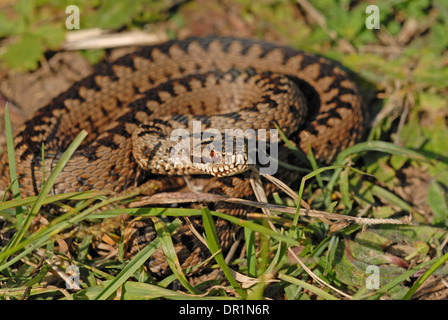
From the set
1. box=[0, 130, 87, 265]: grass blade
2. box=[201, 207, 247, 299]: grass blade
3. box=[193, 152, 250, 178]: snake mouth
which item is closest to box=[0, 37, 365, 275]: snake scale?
box=[193, 152, 250, 178]: snake mouth

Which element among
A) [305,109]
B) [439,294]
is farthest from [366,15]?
[439,294]

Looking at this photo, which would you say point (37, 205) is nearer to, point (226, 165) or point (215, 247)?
point (215, 247)

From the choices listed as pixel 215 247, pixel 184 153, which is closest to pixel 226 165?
pixel 184 153

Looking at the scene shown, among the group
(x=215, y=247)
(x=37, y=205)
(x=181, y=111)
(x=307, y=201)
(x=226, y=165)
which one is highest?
(x=181, y=111)

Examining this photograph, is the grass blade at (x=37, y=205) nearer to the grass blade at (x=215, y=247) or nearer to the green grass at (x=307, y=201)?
the green grass at (x=307, y=201)

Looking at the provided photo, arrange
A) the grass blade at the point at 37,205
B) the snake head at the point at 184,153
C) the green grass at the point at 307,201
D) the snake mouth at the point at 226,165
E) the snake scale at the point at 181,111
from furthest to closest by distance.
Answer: the snake scale at the point at 181,111 → the snake head at the point at 184,153 → the snake mouth at the point at 226,165 → the green grass at the point at 307,201 → the grass blade at the point at 37,205

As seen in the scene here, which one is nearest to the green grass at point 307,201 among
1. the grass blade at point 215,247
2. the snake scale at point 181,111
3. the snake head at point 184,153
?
the grass blade at point 215,247

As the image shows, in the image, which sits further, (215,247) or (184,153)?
(184,153)
